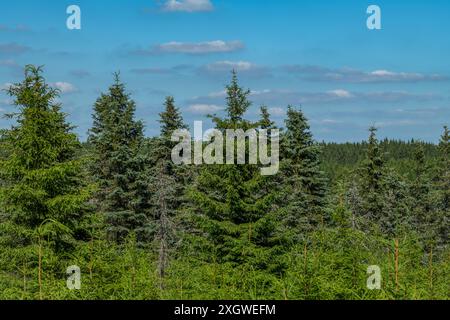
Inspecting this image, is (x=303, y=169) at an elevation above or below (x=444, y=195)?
above

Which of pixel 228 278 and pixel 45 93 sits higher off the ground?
pixel 45 93

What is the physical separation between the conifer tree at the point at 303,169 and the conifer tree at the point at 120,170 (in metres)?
9.09

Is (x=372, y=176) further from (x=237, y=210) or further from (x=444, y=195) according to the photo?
(x=237, y=210)

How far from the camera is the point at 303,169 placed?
3319 cm

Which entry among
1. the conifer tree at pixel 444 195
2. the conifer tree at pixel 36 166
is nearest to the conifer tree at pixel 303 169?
the conifer tree at pixel 36 166

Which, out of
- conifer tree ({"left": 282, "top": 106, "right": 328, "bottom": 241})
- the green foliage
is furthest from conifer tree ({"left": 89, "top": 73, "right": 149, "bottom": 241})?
conifer tree ({"left": 282, "top": 106, "right": 328, "bottom": 241})

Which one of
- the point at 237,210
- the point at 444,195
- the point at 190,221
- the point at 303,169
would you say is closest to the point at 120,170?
the point at 190,221

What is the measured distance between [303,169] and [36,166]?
63.9ft

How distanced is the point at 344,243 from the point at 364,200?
34.9 m

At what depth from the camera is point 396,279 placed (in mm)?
5594
